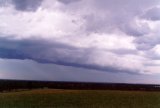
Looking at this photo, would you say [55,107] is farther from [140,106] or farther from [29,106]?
[140,106]

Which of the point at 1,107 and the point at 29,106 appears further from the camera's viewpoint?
the point at 29,106

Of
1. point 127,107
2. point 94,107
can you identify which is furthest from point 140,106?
point 94,107

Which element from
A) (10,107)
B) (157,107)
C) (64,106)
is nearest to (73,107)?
(64,106)

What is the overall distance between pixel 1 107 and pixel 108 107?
9.06 meters

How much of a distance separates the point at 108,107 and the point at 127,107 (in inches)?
68.3

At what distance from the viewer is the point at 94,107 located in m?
28.2

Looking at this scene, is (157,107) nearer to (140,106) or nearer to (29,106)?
(140,106)

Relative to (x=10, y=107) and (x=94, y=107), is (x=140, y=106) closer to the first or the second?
(x=94, y=107)

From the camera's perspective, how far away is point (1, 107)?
27375mm

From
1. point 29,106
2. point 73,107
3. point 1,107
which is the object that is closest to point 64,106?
point 73,107

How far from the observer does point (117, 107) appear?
29.0 metres

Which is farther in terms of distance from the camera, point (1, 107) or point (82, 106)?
point (82, 106)

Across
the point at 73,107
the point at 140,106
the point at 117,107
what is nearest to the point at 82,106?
the point at 73,107

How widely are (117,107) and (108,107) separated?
97cm
